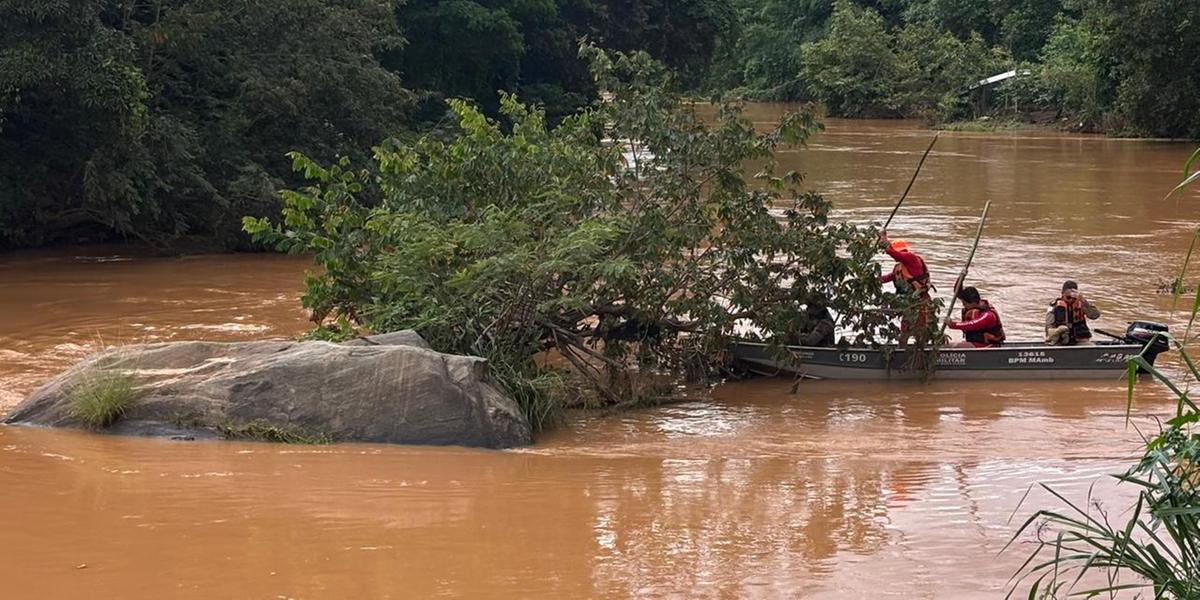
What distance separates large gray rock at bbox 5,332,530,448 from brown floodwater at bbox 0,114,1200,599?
27cm

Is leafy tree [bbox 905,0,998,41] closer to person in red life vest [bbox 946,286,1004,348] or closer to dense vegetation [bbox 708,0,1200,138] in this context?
dense vegetation [bbox 708,0,1200,138]

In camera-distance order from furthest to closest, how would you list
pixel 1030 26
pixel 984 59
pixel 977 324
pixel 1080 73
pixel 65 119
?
1. pixel 1030 26
2. pixel 984 59
3. pixel 1080 73
4. pixel 65 119
5. pixel 977 324

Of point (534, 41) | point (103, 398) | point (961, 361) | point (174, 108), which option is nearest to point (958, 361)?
point (961, 361)

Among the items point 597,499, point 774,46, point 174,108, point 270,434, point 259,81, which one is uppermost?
point 774,46

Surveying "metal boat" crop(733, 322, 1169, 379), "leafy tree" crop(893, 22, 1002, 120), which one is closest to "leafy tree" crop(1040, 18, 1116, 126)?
"leafy tree" crop(893, 22, 1002, 120)

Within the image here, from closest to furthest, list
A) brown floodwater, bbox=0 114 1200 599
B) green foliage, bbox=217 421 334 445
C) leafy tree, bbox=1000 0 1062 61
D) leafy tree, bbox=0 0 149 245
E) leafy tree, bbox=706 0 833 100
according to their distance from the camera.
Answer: brown floodwater, bbox=0 114 1200 599 < green foliage, bbox=217 421 334 445 < leafy tree, bbox=0 0 149 245 < leafy tree, bbox=1000 0 1062 61 < leafy tree, bbox=706 0 833 100

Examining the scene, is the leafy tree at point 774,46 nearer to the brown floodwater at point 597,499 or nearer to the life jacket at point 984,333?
the life jacket at point 984,333

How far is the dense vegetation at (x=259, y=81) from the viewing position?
2120cm

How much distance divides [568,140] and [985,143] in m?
38.0

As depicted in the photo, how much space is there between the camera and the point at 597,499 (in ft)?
32.5

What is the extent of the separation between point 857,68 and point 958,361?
5664cm

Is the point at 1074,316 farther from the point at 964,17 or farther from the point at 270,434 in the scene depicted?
the point at 964,17

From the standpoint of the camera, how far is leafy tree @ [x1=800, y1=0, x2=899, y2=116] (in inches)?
2670

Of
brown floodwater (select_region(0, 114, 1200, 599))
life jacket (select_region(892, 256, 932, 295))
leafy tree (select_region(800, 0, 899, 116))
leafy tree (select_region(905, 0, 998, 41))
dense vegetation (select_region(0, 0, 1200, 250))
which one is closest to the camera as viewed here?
brown floodwater (select_region(0, 114, 1200, 599))
